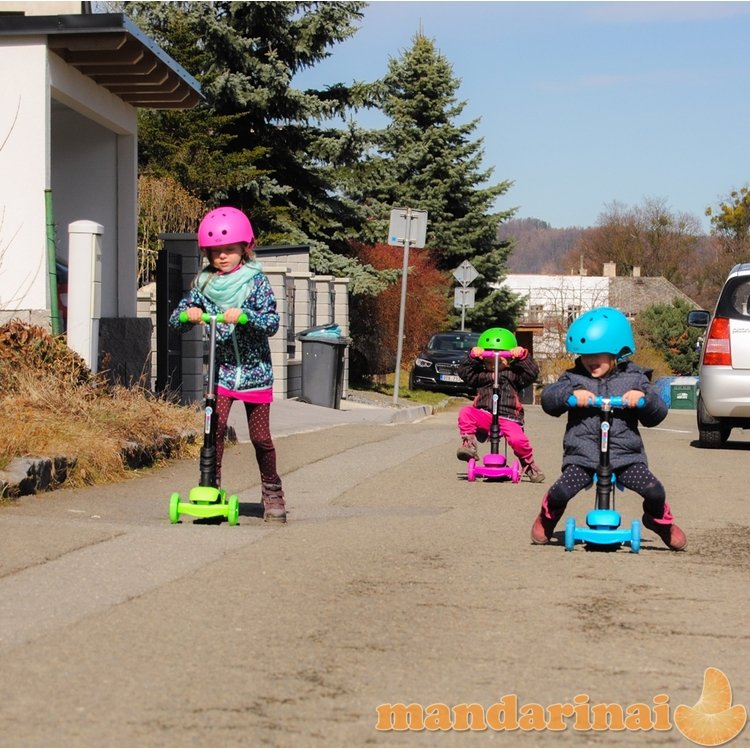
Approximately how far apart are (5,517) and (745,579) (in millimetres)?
3933

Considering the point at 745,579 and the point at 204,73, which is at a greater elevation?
the point at 204,73

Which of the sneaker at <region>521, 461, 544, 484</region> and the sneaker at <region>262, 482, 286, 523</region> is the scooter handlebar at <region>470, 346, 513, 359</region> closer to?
the sneaker at <region>521, 461, 544, 484</region>

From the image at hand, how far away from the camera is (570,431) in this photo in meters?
7.54

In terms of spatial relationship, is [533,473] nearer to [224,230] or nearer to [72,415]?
[72,415]

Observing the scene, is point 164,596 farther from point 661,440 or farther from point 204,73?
point 204,73

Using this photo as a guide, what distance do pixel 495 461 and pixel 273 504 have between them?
3.30 m

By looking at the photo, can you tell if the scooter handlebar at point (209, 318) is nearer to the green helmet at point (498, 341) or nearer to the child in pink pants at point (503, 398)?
the child in pink pants at point (503, 398)

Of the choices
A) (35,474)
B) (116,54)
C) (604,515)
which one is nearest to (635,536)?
(604,515)

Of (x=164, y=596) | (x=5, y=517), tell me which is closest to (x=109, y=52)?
(x=5, y=517)

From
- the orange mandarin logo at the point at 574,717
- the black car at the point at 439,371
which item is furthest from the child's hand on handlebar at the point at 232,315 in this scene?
the black car at the point at 439,371

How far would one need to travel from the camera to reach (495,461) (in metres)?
11.3

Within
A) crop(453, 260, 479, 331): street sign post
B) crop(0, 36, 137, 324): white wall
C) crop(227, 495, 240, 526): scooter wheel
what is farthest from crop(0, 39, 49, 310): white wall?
crop(453, 260, 479, 331): street sign post

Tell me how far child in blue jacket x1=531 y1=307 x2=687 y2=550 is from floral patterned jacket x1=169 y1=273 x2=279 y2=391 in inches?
66.4

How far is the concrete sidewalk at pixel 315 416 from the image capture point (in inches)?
639
